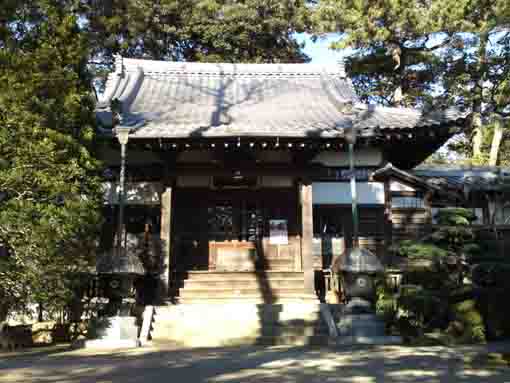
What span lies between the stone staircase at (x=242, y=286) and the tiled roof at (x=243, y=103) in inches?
141

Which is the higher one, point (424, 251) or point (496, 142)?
point (496, 142)

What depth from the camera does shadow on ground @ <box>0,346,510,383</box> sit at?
5305 millimetres

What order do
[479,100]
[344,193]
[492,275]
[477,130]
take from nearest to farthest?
[492,275] → [344,193] → [479,100] → [477,130]

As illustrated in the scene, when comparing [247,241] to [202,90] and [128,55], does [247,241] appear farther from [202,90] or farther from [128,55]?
[128,55]

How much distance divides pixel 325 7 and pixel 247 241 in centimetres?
1478

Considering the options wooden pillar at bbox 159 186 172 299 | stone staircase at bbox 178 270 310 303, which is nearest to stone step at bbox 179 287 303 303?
stone staircase at bbox 178 270 310 303

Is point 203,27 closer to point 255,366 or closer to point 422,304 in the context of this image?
point 422,304

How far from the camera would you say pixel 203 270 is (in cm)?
1280

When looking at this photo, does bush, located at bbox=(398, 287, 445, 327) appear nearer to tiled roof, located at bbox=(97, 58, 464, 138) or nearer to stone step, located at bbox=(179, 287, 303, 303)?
stone step, located at bbox=(179, 287, 303, 303)

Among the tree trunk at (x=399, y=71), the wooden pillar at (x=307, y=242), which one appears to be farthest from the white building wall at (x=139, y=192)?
the tree trunk at (x=399, y=71)

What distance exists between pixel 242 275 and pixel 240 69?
815cm

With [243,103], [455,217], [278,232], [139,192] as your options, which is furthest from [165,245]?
[455,217]

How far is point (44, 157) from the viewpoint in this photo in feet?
26.1

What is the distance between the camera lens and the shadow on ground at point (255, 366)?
530 centimetres
